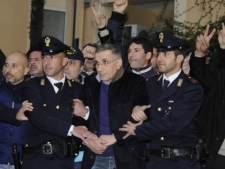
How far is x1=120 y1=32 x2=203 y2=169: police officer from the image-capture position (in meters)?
4.16

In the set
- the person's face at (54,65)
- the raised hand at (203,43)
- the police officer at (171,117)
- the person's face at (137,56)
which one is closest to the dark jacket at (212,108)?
the raised hand at (203,43)

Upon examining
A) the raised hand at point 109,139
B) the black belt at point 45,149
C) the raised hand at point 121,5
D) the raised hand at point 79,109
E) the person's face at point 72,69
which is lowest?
the black belt at point 45,149

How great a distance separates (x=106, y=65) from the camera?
4.44 metres

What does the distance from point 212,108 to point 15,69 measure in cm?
219

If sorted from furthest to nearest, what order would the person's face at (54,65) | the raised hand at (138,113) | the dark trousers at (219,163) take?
the dark trousers at (219,163) < the person's face at (54,65) < the raised hand at (138,113)

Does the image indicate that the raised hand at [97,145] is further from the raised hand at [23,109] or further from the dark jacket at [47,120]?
the raised hand at [23,109]

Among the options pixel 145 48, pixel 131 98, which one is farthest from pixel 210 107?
pixel 145 48

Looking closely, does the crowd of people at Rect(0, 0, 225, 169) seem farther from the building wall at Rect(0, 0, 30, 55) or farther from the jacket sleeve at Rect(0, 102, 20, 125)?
the building wall at Rect(0, 0, 30, 55)

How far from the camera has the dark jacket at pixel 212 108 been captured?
4.76 m

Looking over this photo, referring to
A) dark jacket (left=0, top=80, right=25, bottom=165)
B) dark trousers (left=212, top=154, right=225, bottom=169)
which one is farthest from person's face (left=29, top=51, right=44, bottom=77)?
dark trousers (left=212, top=154, right=225, bottom=169)

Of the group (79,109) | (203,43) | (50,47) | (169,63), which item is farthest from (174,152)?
(50,47)

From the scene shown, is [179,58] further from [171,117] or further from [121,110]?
[121,110]

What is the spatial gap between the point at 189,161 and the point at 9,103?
1.98m

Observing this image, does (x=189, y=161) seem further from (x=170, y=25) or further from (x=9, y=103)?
(x=170, y=25)
